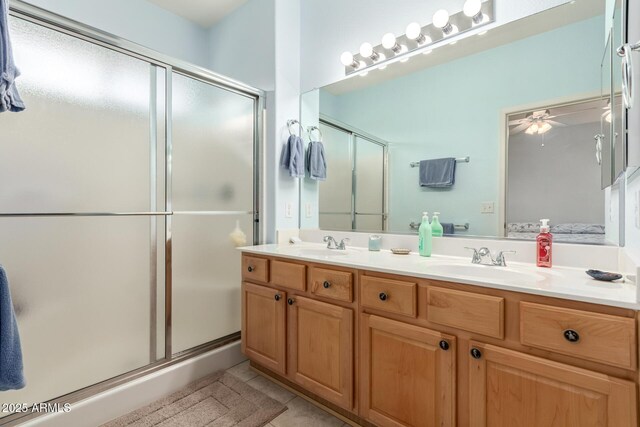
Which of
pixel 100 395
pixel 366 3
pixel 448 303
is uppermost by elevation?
pixel 366 3

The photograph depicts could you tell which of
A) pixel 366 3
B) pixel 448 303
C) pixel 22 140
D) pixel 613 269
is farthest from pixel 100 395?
pixel 366 3

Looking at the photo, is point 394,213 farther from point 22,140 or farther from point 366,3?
point 22,140

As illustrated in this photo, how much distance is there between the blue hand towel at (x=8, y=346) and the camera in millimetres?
992

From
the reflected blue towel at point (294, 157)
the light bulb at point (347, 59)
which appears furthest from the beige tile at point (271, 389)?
the light bulb at point (347, 59)

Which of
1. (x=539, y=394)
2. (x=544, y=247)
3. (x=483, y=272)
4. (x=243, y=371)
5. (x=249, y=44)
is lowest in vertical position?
(x=243, y=371)

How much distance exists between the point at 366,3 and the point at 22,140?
6.80 feet

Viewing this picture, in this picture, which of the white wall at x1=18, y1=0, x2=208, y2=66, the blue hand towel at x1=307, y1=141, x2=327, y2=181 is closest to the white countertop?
the blue hand towel at x1=307, y1=141, x2=327, y2=181

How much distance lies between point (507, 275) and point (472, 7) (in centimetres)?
137

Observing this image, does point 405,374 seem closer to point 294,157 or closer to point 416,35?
point 294,157

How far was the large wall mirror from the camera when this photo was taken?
1366 millimetres

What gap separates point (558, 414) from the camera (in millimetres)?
933

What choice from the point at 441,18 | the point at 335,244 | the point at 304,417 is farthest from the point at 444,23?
the point at 304,417

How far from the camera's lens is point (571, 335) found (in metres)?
0.91

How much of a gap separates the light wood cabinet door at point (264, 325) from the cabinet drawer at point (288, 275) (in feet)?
0.23
